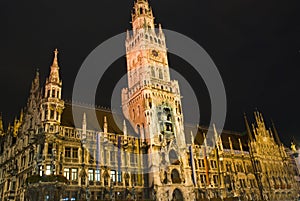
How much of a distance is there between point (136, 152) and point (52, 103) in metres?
19.5

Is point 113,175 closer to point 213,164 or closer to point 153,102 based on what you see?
point 153,102

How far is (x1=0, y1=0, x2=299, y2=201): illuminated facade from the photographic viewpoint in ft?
148

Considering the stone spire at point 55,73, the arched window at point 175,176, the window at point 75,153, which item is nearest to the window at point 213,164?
the arched window at point 175,176

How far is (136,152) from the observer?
181ft

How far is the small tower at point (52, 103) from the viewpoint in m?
45.9

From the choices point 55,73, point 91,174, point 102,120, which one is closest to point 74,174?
point 91,174

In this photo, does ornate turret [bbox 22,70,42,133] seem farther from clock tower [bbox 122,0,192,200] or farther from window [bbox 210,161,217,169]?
window [bbox 210,161,217,169]

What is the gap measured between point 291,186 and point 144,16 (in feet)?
225

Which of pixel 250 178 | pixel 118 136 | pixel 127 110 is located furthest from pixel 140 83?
pixel 250 178

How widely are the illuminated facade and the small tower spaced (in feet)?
0.56

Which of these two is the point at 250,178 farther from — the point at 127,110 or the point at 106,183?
the point at 106,183

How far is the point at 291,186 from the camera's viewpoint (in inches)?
3233

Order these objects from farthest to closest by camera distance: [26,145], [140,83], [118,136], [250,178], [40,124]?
[250,178]
[140,83]
[118,136]
[26,145]
[40,124]

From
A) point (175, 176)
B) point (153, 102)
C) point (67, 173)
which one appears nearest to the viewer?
point (67, 173)
